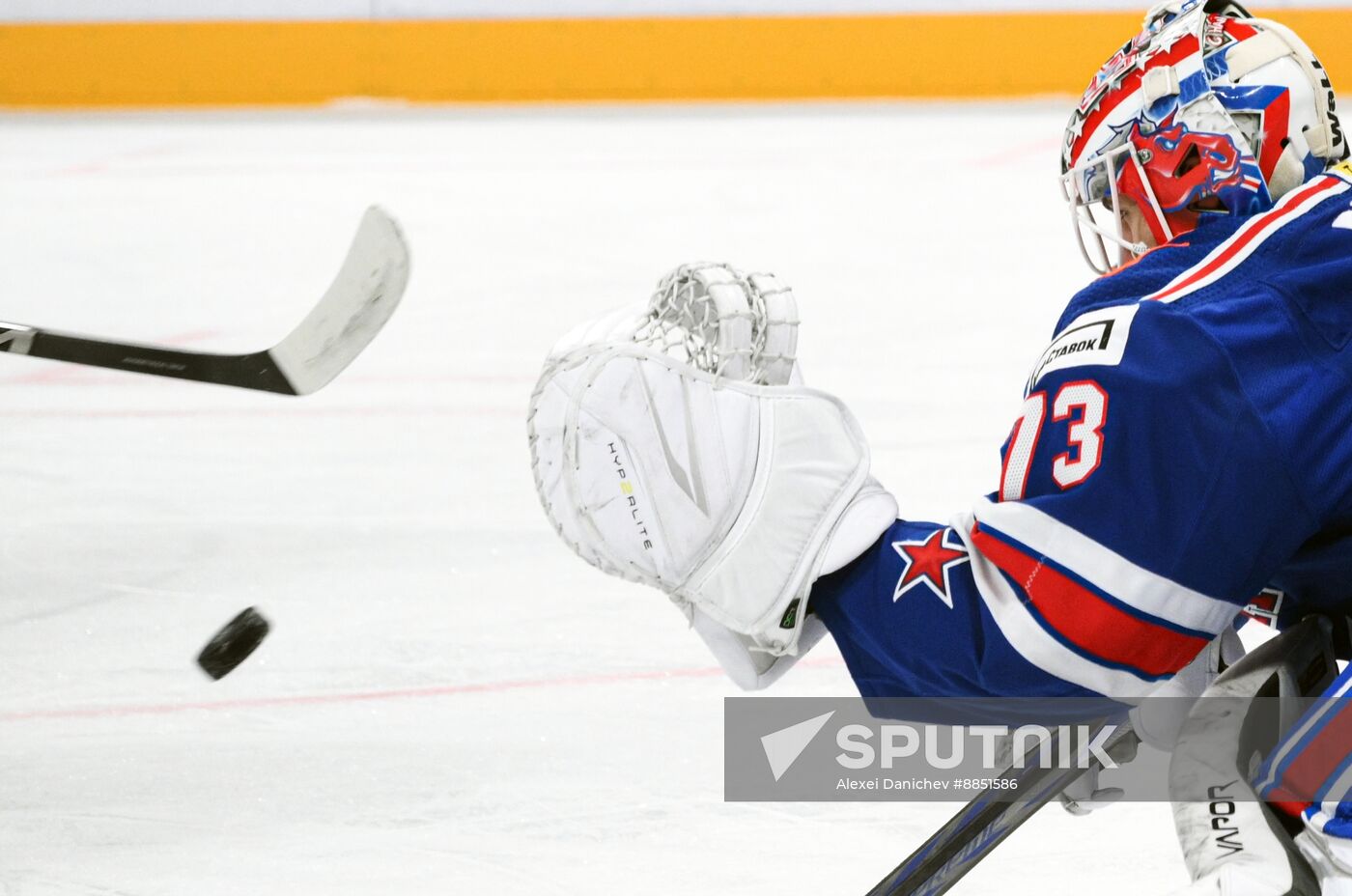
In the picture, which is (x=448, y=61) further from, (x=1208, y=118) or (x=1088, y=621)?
(x=1088, y=621)

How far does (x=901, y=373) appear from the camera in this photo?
132 inches

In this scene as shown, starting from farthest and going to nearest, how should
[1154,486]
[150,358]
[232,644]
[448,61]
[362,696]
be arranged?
[448,61]
[362,696]
[150,358]
[232,644]
[1154,486]

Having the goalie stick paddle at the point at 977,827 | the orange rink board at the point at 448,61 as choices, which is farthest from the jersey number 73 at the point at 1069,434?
the orange rink board at the point at 448,61

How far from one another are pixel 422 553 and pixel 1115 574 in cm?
162

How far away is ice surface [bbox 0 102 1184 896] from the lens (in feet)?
5.23

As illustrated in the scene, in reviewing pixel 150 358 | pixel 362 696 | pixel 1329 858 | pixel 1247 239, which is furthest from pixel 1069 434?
pixel 362 696

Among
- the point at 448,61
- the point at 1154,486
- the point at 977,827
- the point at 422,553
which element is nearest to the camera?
the point at 1154,486

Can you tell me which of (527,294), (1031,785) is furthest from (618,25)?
(1031,785)

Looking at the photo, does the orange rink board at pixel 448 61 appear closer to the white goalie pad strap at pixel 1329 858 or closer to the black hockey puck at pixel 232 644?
the black hockey puck at pixel 232 644

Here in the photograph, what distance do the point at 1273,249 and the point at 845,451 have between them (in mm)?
284

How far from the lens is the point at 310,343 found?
145 centimetres

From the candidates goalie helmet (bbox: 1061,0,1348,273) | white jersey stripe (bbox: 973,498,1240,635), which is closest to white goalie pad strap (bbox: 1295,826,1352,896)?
white jersey stripe (bbox: 973,498,1240,635)

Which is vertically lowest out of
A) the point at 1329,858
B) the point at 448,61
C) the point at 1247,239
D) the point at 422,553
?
the point at 448,61

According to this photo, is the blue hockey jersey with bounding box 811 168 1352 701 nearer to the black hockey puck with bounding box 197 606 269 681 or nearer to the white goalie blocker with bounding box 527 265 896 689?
the white goalie blocker with bounding box 527 265 896 689
